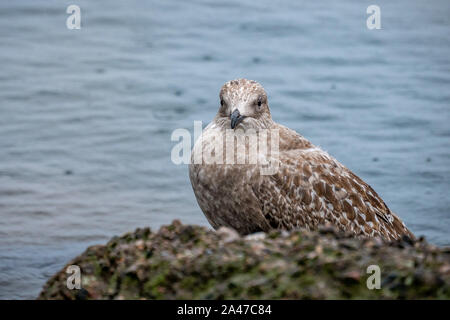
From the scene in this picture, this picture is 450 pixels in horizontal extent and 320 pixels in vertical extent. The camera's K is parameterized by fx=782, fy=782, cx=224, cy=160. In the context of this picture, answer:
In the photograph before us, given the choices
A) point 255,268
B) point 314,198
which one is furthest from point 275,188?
point 255,268

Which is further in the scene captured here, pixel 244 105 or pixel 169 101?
pixel 169 101

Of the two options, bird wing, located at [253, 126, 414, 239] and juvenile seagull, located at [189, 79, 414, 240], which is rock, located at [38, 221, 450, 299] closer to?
juvenile seagull, located at [189, 79, 414, 240]

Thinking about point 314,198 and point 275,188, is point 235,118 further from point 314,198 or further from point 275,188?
point 314,198

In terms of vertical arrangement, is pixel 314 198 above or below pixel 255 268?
above

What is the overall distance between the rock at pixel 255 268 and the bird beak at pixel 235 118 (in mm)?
1859

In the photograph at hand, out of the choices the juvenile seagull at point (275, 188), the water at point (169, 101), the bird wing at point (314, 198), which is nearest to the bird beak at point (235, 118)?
the juvenile seagull at point (275, 188)

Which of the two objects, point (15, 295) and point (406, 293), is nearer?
point (406, 293)

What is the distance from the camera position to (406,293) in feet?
12.4

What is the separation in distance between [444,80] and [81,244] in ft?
22.1

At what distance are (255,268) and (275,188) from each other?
2.24m

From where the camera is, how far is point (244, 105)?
6.33 meters

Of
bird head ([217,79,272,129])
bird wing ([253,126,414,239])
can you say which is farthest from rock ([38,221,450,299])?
bird head ([217,79,272,129])

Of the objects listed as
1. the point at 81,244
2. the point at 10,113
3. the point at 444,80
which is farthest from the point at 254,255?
the point at 444,80
